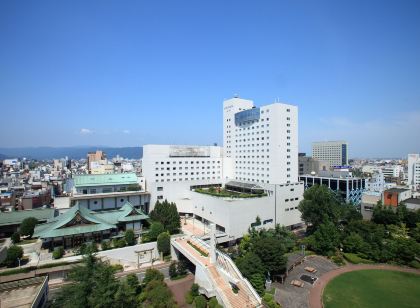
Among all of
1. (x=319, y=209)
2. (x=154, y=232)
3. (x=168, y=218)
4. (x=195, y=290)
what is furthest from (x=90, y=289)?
(x=319, y=209)

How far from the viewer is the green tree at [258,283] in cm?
2630

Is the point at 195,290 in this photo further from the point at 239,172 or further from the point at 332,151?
the point at 332,151

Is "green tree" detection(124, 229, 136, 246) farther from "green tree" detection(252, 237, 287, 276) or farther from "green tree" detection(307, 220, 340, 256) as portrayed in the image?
"green tree" detection(307, 220, 340, 256)

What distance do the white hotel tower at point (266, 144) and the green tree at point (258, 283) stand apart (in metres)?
26.1

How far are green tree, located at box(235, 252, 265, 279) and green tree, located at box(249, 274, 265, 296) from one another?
1.69 feet

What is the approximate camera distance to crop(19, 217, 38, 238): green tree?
40.2 m

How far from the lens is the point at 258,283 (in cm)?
2650

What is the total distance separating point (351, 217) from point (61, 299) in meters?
47.2

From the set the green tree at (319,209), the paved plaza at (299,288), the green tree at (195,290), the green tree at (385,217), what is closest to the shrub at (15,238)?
the green tree at (195,290)

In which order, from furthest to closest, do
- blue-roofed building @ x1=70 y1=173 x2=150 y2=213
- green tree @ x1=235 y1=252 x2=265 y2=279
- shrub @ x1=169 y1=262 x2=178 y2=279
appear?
blue-roofed building @ x1=70 y1=173 x2=150 y2=213
shrub @ x1=169 y1=262 x2=178 y2=279
green tree @ x1=235 y1=252 x2=265 y2=279

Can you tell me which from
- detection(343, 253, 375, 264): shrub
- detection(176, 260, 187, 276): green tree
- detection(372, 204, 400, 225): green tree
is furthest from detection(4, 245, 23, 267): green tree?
detection(372, 204, 400, 225): green tree

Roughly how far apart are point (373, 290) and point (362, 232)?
43.9 ft

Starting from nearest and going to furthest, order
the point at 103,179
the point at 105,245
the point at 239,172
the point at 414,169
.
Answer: the point at 105,245, the point at 103,179, the point at 239,172, the point at 414,169

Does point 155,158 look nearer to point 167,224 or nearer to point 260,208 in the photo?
point 167,224
